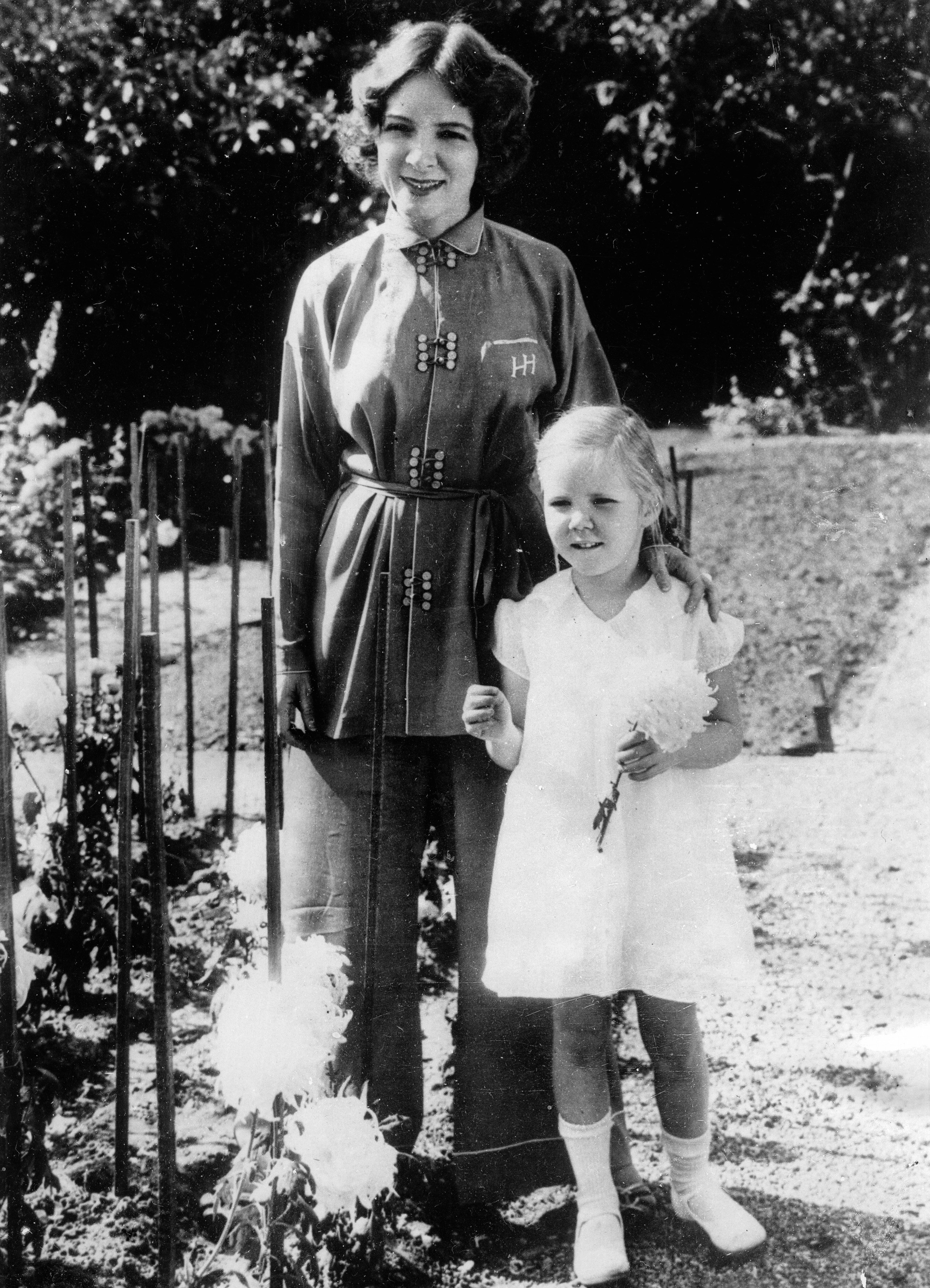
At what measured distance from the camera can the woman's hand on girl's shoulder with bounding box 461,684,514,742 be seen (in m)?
2.16

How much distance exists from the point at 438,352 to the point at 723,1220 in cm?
167

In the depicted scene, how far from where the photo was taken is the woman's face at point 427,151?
222 cm

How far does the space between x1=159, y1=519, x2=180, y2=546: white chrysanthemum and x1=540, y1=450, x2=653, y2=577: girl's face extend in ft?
12.9

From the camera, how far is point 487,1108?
2.41 meters

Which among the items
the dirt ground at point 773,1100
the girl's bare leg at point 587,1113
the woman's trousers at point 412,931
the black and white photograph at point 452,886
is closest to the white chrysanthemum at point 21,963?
the black and white photograph at point 452,886

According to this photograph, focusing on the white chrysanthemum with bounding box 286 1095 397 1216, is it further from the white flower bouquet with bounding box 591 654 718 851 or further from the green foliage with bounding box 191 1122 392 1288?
the white flower bouquet with bounding box 591 654 718 851

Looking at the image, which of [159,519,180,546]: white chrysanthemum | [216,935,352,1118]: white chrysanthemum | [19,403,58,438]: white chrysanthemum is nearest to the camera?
[216,935,352,1118]: white chrysanthemum

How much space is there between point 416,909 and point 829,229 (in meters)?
4.84

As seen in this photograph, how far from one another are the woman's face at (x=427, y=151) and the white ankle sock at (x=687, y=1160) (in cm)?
174

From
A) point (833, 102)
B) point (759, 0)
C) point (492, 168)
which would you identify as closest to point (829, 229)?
point (833, 102)

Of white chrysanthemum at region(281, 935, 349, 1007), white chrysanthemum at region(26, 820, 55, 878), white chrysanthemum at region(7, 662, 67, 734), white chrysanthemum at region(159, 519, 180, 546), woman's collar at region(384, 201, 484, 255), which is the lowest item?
white chrysanthemum at region(26, 820, 55, 878)

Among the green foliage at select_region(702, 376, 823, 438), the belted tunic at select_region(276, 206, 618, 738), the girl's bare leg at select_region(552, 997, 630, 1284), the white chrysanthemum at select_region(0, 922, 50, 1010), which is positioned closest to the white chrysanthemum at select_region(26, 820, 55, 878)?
the white chrysanthemum at select_region(0, 922, 50, 1010)

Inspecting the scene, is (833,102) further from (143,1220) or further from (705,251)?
(143,1220)

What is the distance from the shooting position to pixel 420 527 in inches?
91.0
